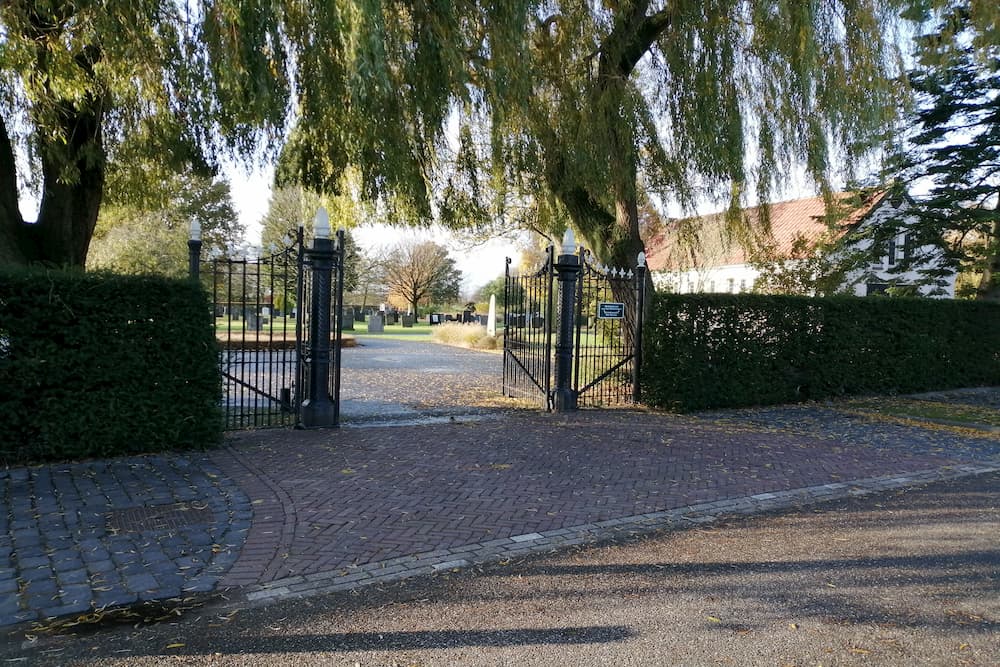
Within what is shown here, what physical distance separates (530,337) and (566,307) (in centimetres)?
151

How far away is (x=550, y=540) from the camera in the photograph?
4453 millimetres

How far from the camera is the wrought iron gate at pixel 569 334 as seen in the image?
963 centimetres

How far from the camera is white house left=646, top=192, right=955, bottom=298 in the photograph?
1148 cm

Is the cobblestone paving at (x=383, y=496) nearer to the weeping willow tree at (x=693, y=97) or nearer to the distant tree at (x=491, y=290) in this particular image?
the weeping willow tree at (x=693, y=97)

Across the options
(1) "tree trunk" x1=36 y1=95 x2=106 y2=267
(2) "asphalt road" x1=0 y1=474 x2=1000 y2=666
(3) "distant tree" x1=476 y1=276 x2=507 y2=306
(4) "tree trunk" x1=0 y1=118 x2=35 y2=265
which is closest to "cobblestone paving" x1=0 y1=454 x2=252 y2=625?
(2) "asphalt road" x1=0 y1=474 x2=1000 y2=666

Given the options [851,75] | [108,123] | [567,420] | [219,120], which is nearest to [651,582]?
[567,420]

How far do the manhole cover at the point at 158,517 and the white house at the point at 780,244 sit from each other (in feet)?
29.8

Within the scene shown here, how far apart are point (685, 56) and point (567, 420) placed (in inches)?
228

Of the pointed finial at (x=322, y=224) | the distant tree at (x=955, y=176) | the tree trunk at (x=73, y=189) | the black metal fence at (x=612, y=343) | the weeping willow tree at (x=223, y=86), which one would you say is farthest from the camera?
the distant tree at (x=955, y=176)

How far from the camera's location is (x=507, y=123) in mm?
9344

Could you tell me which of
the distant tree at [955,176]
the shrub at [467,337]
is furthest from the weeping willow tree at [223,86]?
the shrub at [467,337]

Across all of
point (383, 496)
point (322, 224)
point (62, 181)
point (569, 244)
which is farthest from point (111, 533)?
point (569, 244)

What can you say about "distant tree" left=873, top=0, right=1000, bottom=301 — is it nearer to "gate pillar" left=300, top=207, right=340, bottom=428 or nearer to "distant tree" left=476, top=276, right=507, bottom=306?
"gate pillar" left=300, top=207, right=340, bottom=428

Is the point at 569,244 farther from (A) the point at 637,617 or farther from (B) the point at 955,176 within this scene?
(B) the point at 955,176
